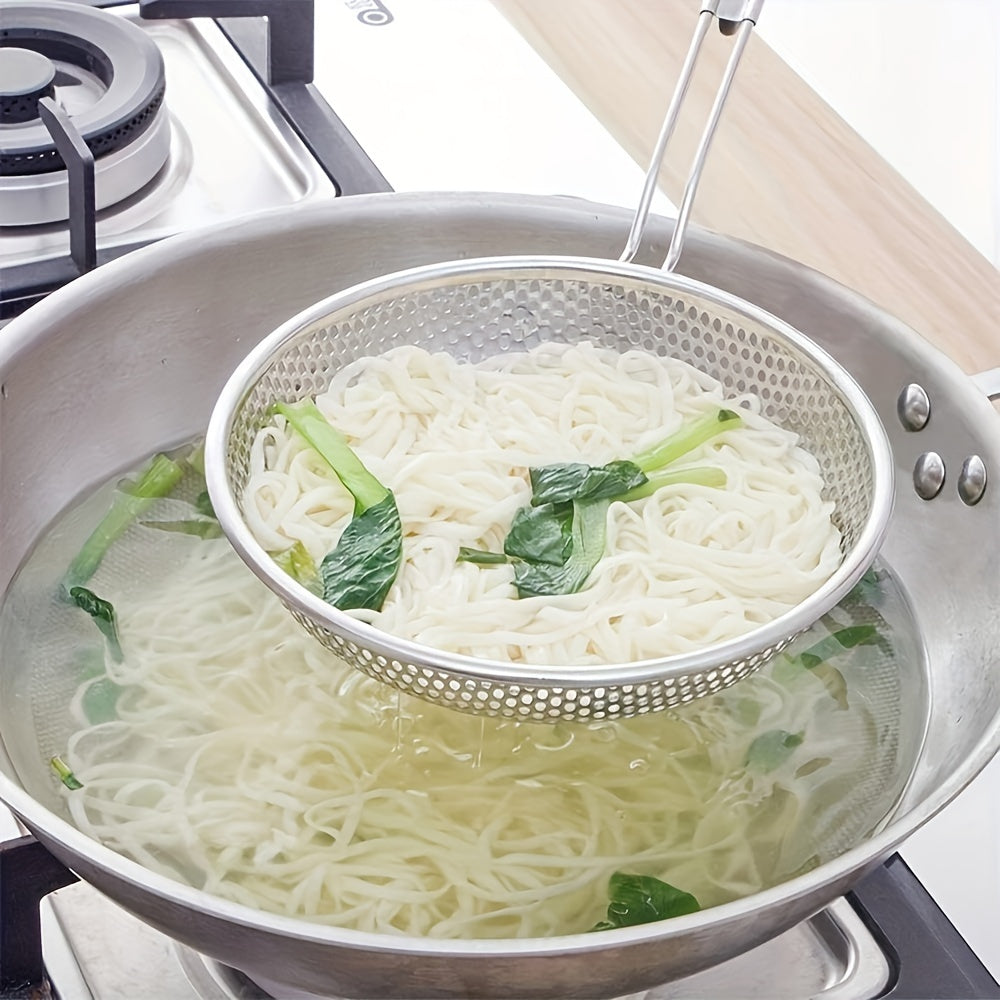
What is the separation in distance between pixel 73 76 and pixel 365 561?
3.23ft

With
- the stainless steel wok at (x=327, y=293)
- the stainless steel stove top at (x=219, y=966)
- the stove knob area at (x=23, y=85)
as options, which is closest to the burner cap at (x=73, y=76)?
the stove knob area at (x=23, y=85)

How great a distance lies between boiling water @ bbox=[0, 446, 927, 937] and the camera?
1.16 m

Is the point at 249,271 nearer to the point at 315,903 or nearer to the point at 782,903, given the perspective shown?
the point at 315,903

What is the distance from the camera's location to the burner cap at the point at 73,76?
169 cm

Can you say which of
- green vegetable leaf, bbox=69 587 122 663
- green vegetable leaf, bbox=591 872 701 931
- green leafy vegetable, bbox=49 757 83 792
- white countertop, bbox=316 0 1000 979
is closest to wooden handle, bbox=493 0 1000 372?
white countertop, bbox=316 0 1000 979

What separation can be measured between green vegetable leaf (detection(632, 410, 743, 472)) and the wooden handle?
479 millimetres

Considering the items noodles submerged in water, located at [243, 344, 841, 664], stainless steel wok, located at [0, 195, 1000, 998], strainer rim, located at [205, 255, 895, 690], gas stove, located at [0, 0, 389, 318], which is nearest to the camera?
strainer rim, located at [205, 255, 895, 690]

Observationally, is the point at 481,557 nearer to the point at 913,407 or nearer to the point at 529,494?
the point at 529,494

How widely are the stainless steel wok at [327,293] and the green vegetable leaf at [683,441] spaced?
17cm

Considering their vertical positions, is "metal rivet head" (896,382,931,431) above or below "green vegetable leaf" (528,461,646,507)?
above

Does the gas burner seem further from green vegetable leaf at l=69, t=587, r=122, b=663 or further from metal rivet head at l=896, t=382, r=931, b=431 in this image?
metal rivet head at l=896, t=382, r=931, b=431

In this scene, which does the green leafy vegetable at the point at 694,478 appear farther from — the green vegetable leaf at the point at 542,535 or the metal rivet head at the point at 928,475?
the metal rivet head at the point at 928,475

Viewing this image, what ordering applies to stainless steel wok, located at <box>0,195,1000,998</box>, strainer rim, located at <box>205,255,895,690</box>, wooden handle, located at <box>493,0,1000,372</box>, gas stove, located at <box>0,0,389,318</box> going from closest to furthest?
strainer rim, located at <box>205,255,895,690</box>, stainless steel wok, located at <box>0,195,1000,998</box>, gas stove, located at <box>0,0,389,318</box>, wooden handle, located at <box>493,0,1000,372</box>

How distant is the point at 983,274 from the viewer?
6.16 feet
